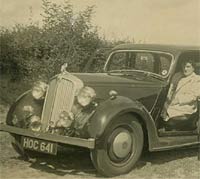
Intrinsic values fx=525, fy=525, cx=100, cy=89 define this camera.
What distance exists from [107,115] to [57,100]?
0.82 metres

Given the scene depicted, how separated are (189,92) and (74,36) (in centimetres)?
533

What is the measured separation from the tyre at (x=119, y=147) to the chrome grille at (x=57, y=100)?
66cm

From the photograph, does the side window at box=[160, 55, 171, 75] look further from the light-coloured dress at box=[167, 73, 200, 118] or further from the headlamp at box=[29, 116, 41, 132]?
the headlamp at box=[29, 116, 41, 132]

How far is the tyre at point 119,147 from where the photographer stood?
20.2 feet

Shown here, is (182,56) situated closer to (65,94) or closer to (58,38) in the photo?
(65,94)

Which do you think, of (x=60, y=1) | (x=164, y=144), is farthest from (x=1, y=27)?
→ (x=164, y=144)

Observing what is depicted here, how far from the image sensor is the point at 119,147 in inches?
253

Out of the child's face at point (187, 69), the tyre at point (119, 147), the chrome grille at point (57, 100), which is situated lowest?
the tyre at point (119, 147)

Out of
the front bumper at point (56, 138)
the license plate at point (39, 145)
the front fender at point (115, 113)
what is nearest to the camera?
the front bumper at point (56, 138)

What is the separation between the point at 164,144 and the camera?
691cm

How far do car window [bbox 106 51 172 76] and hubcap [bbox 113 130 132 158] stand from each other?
4.52ft

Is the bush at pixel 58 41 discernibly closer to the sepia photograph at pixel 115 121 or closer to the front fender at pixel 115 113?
the sepia photograph at pixel 115 121

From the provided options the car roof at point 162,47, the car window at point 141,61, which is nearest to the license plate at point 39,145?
the car window at point 141,61

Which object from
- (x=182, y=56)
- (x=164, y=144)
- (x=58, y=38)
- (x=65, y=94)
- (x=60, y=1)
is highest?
(x=60, y=1)
